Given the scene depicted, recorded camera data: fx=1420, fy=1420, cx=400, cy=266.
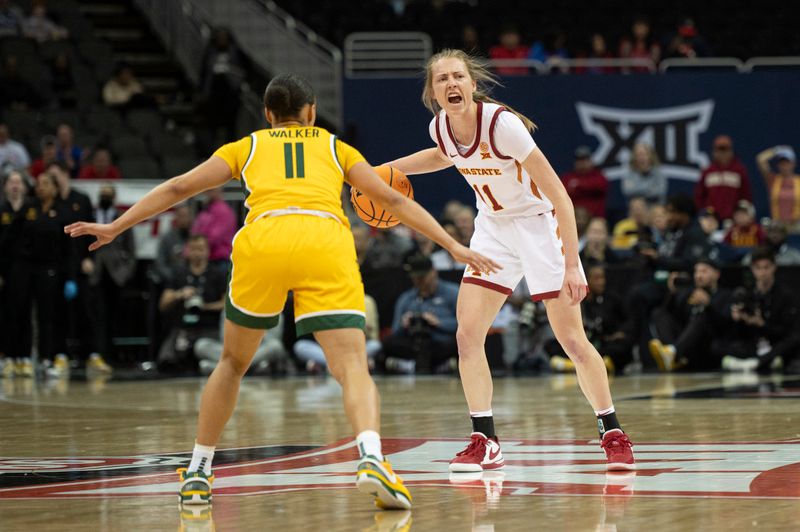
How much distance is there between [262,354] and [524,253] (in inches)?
326

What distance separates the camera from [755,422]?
856 centimetres

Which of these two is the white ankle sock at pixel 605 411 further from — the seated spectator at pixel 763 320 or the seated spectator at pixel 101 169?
the seated spectator at pixel 101 169

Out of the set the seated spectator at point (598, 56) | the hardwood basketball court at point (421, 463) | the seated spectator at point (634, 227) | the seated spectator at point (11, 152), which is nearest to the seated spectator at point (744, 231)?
the seated spectator at point (634, 227)

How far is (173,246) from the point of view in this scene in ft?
52.0

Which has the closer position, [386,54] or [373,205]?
[373,205]

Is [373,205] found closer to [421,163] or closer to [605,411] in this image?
[421,163]

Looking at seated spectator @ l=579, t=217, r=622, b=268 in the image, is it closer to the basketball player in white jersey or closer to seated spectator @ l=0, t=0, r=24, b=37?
the basketball player in white jersey

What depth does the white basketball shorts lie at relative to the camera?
6.71m

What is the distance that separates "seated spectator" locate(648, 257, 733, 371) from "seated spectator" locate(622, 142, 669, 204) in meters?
2.72

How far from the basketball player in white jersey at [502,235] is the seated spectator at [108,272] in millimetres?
9268

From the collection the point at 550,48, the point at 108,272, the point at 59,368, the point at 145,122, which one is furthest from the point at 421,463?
the point at 550,48

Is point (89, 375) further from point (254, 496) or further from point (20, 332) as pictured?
point (254, 496)

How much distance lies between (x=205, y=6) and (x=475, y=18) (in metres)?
4.13

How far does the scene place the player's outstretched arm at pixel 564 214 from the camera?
6.38 meters
